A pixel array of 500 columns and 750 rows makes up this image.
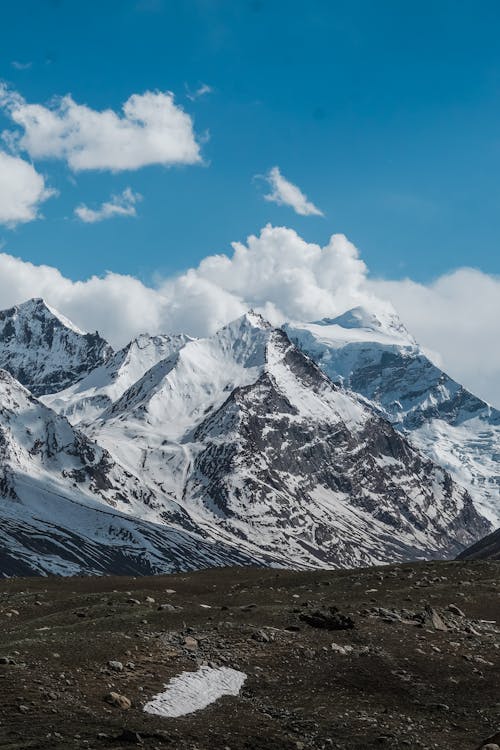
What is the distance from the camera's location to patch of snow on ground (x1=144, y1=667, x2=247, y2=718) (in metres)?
36.6

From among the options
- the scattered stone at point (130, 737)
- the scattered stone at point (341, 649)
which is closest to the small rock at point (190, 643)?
the scattered stone at point (341, 649)

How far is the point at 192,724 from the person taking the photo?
35156 mm

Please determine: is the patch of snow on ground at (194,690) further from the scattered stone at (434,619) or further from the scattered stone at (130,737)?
the scattered stone at (434,619)

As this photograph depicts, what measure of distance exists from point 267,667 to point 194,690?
488 centimetres

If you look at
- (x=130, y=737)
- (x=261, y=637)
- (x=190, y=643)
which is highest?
(x=261, y=637)

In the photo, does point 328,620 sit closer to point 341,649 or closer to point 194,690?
point 341,649

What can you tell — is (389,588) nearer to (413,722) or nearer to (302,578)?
(302,578)

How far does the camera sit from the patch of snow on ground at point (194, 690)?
36.6 metres

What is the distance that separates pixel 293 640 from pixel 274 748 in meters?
13.5

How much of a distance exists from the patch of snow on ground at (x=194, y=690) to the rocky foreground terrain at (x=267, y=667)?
0.44m

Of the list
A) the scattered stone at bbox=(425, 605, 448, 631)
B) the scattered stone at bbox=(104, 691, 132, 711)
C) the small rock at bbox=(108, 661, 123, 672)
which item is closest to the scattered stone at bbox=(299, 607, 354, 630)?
the scattered stone at bbox=(425, 605, 448, 631)

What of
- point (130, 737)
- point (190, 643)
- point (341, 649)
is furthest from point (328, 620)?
point (130, 737)

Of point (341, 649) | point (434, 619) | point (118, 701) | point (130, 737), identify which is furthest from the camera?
point (434, 619)

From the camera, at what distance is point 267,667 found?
42656 mm
